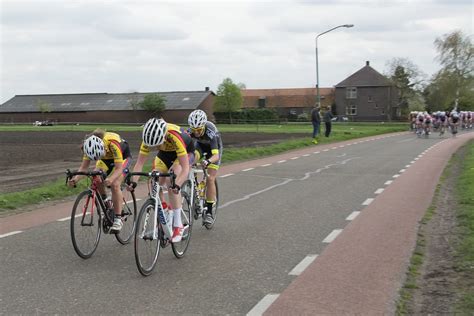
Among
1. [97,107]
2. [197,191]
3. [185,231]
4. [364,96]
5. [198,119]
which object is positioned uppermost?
[364,96]

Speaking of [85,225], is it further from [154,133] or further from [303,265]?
[303,265]

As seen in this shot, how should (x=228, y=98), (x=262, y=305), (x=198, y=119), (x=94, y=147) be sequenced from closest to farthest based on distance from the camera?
(x=262, y=305) < (x=94, y=147) < (x=198, y=119) < (x=228, y=98)

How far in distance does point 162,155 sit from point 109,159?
71cm

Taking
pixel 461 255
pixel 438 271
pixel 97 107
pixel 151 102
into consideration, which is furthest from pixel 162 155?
pixel 97 107

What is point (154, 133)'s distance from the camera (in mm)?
5730

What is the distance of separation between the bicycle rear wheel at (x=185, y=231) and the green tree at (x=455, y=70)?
230ft

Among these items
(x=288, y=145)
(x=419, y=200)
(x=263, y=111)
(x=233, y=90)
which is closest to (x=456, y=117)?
(x=288, y=145)

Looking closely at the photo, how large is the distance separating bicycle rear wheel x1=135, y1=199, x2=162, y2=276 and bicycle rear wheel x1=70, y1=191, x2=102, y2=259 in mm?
1047

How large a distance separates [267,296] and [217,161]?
3378mm

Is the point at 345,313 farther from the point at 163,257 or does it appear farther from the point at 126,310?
the point at 163,257

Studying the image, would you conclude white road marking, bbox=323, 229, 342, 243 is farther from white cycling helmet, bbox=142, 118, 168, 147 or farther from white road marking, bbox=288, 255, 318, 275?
white cycling helmet, bbox=142, 118, 168, 147

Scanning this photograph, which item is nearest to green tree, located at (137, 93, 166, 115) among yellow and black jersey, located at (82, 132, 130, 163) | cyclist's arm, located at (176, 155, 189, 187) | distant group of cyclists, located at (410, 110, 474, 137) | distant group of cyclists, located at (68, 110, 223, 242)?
distant group of cyclists, located at (410, 110, 474, 137)

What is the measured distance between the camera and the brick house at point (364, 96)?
98.5 meters

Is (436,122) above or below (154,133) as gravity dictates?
below
